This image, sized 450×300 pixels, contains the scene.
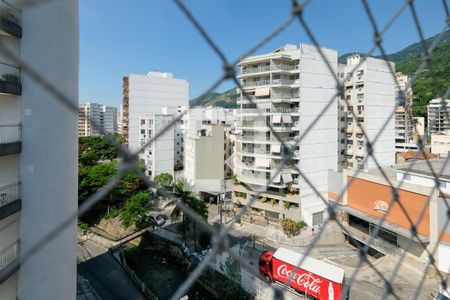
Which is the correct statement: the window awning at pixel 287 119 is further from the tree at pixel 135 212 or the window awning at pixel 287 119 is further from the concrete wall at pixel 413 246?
the tree at pixel 135 212

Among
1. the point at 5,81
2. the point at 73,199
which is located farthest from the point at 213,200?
the point at 5,81

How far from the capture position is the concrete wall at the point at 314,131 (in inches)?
257

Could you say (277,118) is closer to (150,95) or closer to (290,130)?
(290,130)

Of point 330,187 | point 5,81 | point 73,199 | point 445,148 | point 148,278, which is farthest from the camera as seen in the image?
point 445,148

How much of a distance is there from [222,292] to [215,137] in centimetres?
492

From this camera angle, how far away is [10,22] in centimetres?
162

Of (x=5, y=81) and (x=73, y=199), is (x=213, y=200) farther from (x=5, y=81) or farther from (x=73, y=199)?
(x=5, y=81)

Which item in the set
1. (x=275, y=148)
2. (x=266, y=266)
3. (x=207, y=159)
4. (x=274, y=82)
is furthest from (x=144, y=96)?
(x=266, y=266)

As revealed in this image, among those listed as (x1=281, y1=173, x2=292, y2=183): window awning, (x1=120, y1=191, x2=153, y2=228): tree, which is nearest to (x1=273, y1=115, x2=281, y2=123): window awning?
(x1=281, y1=173, x2=292, y2=183): window awning

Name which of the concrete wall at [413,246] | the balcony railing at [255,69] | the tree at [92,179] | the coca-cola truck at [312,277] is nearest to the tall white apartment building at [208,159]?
the balcony railing at [255,69]

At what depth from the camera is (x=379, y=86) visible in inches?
319

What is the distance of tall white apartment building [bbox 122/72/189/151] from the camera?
1158cm

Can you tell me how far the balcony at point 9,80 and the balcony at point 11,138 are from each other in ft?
0.67

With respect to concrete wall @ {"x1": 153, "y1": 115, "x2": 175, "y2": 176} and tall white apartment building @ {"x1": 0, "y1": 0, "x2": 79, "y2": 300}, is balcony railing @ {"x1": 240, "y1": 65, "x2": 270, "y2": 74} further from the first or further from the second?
tall white apartment building @ {"x1": 0, "y1": 0, "x2": 79, "y2": 300}
